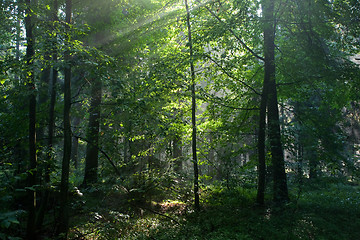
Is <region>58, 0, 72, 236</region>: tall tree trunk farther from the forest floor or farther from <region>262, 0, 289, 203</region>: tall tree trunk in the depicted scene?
<region>262, 0, 289, 203</region>: tall tree trunk

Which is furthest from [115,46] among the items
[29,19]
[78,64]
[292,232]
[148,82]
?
[292,232]

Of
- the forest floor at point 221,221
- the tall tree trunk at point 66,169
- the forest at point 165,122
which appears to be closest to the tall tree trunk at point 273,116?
the forest at point 165,122

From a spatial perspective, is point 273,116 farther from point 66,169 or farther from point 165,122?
point 66,169

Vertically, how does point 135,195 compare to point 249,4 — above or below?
below

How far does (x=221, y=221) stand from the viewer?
8.05 meters

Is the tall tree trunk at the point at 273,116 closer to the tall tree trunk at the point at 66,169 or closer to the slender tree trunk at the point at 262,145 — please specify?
the slender tree trunk at the point at 262,145

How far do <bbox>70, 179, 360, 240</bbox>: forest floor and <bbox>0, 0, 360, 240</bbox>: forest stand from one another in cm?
5

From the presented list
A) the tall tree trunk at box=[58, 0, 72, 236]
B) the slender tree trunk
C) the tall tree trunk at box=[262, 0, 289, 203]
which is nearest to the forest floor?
the tall tree trunk at box=[58, 0, 72, 236]

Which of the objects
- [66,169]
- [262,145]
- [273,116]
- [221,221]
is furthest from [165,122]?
[273,116]

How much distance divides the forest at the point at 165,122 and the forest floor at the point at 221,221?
5cm

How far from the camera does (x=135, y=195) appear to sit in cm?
847

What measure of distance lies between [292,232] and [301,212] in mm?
2098

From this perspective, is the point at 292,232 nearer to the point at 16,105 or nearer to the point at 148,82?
the point at 148,82

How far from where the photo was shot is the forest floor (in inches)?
268
